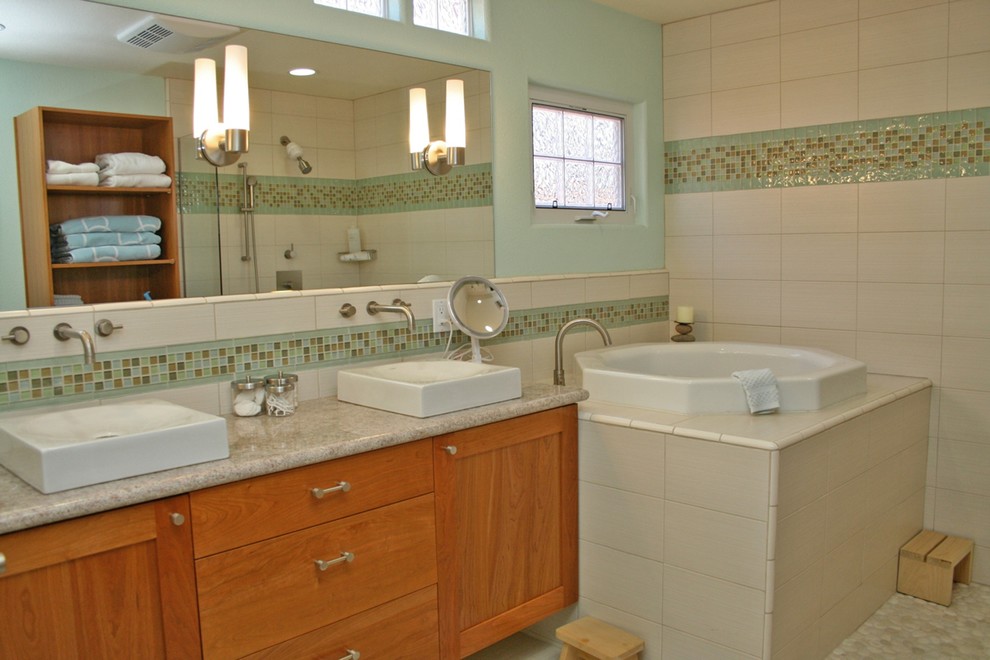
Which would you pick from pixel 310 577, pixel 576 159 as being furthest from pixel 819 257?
pixel 310 577

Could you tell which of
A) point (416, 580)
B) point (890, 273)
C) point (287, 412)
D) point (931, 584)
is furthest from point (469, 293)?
point (931, 584)

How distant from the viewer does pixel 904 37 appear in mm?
3365

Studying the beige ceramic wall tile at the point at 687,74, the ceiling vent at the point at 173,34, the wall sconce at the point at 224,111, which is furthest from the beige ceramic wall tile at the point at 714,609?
the beige ceramic wall tile at the point at 687,74

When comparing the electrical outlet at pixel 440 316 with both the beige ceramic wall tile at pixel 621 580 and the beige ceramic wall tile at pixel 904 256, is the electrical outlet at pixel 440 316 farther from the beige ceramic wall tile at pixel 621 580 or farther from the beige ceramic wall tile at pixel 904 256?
the beige ceramic wall tile at pixel 904 256

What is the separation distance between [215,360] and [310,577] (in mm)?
758

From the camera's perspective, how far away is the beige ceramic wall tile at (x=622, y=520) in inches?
102

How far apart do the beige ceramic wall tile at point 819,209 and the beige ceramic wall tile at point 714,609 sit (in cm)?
183

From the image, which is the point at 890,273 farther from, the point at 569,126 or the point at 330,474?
the point at 330,474

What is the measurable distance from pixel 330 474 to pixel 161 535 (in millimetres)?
423

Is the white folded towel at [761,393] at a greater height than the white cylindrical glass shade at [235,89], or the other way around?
the white cylindrical glass shade at [235,89]

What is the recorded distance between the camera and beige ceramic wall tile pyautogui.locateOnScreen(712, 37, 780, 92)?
373 cm

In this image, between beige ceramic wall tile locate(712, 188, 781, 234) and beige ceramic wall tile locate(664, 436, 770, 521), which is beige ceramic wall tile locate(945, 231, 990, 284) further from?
beige ceramic wall tile locate(664, 436, 770, 521)

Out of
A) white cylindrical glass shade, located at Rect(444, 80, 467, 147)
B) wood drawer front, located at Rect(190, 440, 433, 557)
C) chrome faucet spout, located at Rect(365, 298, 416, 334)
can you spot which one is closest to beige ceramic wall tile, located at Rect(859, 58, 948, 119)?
white cylindrical glass shade, located at Rect(444, 80, 467, 147)

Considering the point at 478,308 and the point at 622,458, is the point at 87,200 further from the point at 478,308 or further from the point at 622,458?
the point at 622,458
